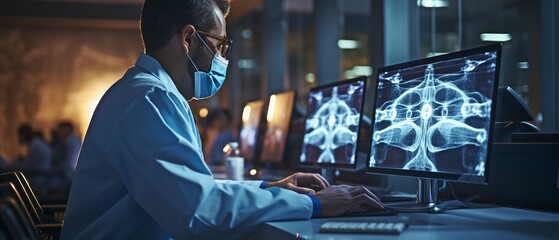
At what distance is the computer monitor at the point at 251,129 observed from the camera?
16.4 feet

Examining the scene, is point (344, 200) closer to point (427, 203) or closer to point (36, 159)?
point (427, 203)

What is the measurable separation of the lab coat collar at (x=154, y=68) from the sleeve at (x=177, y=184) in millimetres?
204

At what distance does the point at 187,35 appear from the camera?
2.08 metres

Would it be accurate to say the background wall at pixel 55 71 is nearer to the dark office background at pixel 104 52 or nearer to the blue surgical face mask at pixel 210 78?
the dark office background at pixel 104 52

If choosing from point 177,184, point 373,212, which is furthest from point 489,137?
point 177,184

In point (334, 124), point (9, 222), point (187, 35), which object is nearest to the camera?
point (9, 222)

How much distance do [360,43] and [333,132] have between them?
8357mm

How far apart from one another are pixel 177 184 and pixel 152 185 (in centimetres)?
7

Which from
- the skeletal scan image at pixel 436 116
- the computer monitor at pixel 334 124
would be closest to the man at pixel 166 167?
the skeletal scan image at pixel 436 116

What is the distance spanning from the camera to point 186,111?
1890 mm

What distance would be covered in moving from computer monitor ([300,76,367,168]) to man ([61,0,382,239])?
0.80 metres

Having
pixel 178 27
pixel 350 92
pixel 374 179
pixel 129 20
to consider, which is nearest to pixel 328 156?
pixel 350 92

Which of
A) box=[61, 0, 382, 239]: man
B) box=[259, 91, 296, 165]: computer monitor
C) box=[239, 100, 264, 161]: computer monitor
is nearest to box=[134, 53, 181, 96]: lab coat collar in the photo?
box=[61, 0, 382, 239]: man

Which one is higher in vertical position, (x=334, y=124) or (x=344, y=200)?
(x=334, y=124)
